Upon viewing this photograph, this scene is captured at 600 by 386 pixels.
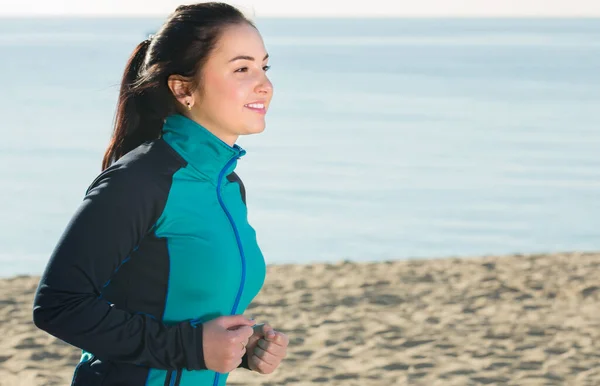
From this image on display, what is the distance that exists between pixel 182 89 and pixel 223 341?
535mm

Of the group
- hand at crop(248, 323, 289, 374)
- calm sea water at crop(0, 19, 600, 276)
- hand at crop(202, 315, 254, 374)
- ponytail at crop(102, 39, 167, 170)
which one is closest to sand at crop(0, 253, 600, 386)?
calm sea water at crop(0, 19, 600, 276)

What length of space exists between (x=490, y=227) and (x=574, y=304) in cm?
702

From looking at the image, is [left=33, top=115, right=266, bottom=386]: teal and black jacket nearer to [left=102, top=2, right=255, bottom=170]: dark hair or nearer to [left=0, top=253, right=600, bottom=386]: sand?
[left=102, top=2, right=255, bottom=170]: dark hair

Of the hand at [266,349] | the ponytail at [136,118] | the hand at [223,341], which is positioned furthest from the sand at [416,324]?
the hand at [223,341]

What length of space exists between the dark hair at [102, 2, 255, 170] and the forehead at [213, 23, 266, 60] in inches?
0.5

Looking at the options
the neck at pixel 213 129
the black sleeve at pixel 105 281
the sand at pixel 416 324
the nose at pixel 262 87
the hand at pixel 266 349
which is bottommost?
the sand at pixel 416 324

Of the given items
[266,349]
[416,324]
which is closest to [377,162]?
[416,324]

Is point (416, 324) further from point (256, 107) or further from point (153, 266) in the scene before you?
point (153, 266)

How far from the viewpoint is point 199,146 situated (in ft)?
6.91

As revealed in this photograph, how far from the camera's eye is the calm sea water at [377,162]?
46.4 feet

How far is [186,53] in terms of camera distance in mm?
2143

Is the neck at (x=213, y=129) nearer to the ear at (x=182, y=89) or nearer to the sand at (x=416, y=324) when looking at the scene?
the ear at (x=182, y=89)

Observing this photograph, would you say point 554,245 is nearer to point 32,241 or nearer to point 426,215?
point 426,215

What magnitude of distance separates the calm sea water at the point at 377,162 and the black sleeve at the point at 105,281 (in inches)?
24.5
